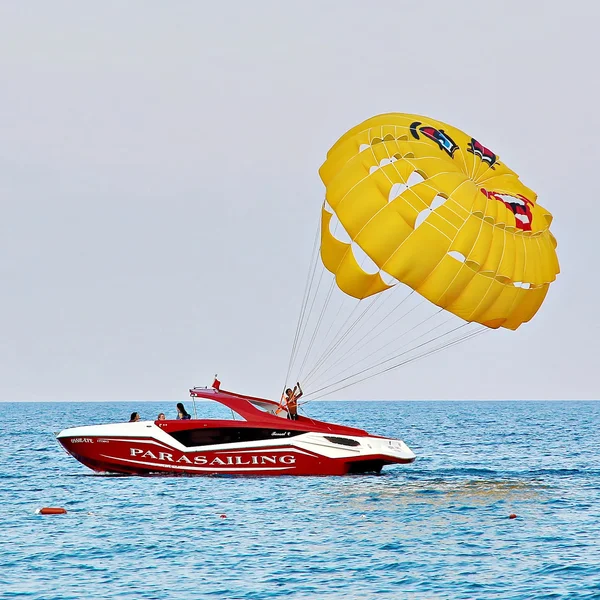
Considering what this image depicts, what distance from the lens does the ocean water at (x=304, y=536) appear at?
2094 centimetres

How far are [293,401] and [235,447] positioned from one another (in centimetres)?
269

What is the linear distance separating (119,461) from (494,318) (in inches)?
509

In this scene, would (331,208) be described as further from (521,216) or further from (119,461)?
(119,461)

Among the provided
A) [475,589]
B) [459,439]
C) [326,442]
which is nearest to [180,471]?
[326,442]

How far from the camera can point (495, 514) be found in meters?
29.4

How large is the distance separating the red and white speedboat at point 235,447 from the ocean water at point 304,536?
76 cm

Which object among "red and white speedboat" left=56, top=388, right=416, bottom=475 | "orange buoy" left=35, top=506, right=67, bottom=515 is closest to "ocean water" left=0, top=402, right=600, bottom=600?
"orange buoy" left=35, top=506, right=67, bottom=515

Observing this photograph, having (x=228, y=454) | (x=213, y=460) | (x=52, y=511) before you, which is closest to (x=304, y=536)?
(x=52, y=511)

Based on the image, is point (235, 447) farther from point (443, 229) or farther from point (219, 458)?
point (443, 229)

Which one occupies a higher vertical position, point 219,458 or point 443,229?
point 443,229

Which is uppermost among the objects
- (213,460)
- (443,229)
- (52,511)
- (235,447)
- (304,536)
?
(443,229)

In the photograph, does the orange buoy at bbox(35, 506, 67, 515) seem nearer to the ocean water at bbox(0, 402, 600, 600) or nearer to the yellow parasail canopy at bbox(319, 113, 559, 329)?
the ocean water at bbox(0, 402, 600, 600)

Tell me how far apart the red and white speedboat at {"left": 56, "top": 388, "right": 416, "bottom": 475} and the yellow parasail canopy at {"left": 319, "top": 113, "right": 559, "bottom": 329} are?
206 inches

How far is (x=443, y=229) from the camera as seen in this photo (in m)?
30.0
